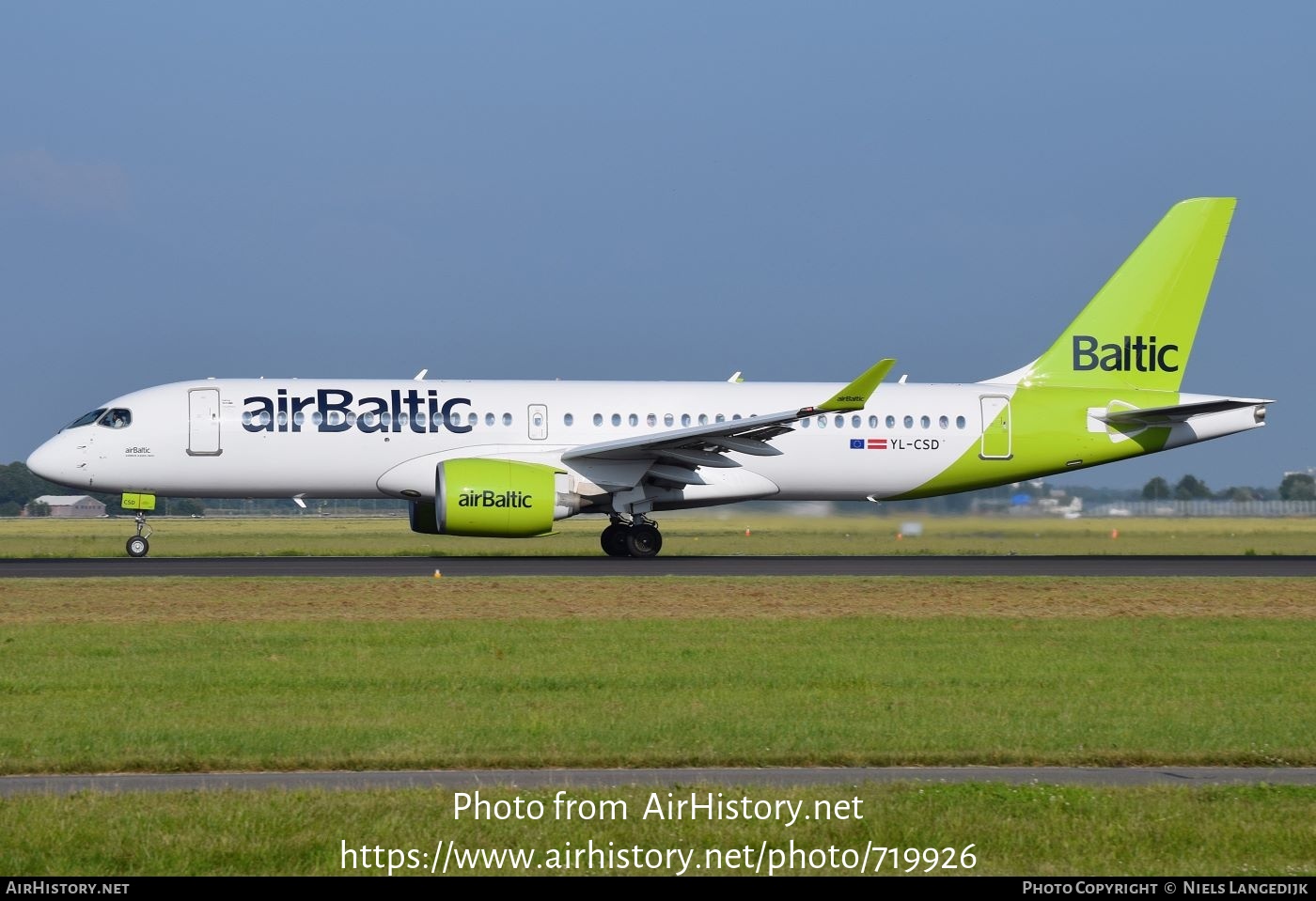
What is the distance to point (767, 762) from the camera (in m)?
10.4

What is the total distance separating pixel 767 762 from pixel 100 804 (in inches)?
169

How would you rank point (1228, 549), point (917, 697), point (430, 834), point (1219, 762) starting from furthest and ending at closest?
1. point (1228, 549)
2. point (917, 697)
3. point (1219, 762)
4. point (430, 834)

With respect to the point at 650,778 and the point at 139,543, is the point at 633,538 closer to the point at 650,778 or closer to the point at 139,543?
the point at 139,543

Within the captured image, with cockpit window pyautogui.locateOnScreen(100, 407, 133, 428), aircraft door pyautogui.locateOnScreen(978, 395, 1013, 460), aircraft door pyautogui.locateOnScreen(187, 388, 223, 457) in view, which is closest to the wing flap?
aircraft door pyautogui.locateOnScreen(978, 395, 1013, 460)

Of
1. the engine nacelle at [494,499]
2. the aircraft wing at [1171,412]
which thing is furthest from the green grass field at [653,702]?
the aircraft wing at [1171,412]

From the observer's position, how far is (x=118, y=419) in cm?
2902

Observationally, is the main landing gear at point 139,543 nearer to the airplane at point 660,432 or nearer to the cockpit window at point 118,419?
the airplane at point 660,432

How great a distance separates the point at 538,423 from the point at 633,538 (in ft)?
9.62

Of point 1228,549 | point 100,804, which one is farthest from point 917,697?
point 1228,549

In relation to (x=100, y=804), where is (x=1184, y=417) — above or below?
above

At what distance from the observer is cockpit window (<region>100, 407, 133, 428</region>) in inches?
1139

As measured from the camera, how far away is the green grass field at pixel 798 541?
3359cm

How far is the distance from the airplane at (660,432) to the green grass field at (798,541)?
6.43ft
